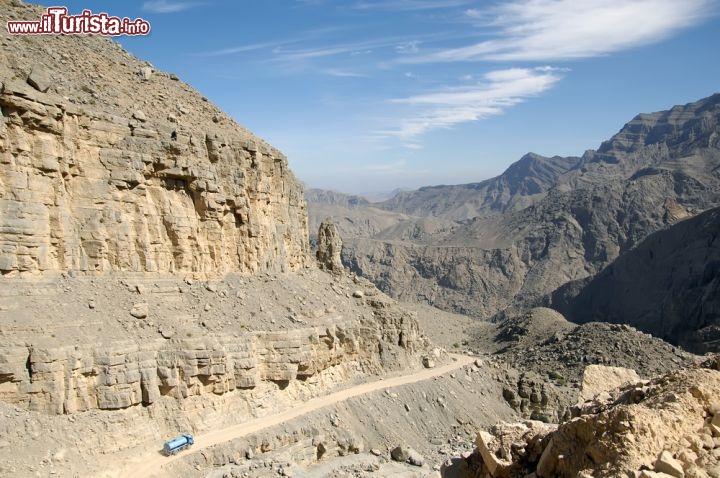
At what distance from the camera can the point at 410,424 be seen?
4059 centimetres

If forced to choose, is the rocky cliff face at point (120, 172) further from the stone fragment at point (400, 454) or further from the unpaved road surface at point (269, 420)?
the stone fragment at point (400, 454)

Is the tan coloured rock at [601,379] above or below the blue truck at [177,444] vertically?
above

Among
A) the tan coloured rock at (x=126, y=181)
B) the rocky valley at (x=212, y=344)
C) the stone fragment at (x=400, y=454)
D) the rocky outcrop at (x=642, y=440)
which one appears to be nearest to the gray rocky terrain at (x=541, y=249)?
the rocky valley at (x=212, y=344)

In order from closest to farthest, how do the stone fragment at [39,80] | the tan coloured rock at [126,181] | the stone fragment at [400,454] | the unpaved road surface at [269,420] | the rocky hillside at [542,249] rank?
the unpaved road surface at [269,420] → the tan coloured rock at [126,181] → the stone fragment at [39,80] → the stone fragment at [400,454] → the rocky hillside at [542,249]

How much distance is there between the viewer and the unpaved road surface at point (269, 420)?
88.5 feet

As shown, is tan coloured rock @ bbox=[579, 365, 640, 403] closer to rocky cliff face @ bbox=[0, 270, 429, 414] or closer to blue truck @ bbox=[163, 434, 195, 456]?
blue truck @ bbox=[163, 434, 195, 456]

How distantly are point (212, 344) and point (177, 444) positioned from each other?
6.01 metres

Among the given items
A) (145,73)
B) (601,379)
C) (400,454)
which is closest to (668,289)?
(400,454)

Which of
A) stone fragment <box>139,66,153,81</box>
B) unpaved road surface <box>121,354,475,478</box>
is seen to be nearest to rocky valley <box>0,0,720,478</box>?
unpaved road surface <box>121,354,475,478</box>

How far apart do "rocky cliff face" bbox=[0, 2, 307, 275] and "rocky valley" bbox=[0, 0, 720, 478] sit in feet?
0.38

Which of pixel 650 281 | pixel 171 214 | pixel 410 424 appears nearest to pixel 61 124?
pixel 171 214

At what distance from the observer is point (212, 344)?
32.8 metres

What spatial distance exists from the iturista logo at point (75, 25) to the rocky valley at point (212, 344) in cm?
81

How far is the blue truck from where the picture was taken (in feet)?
91.7
